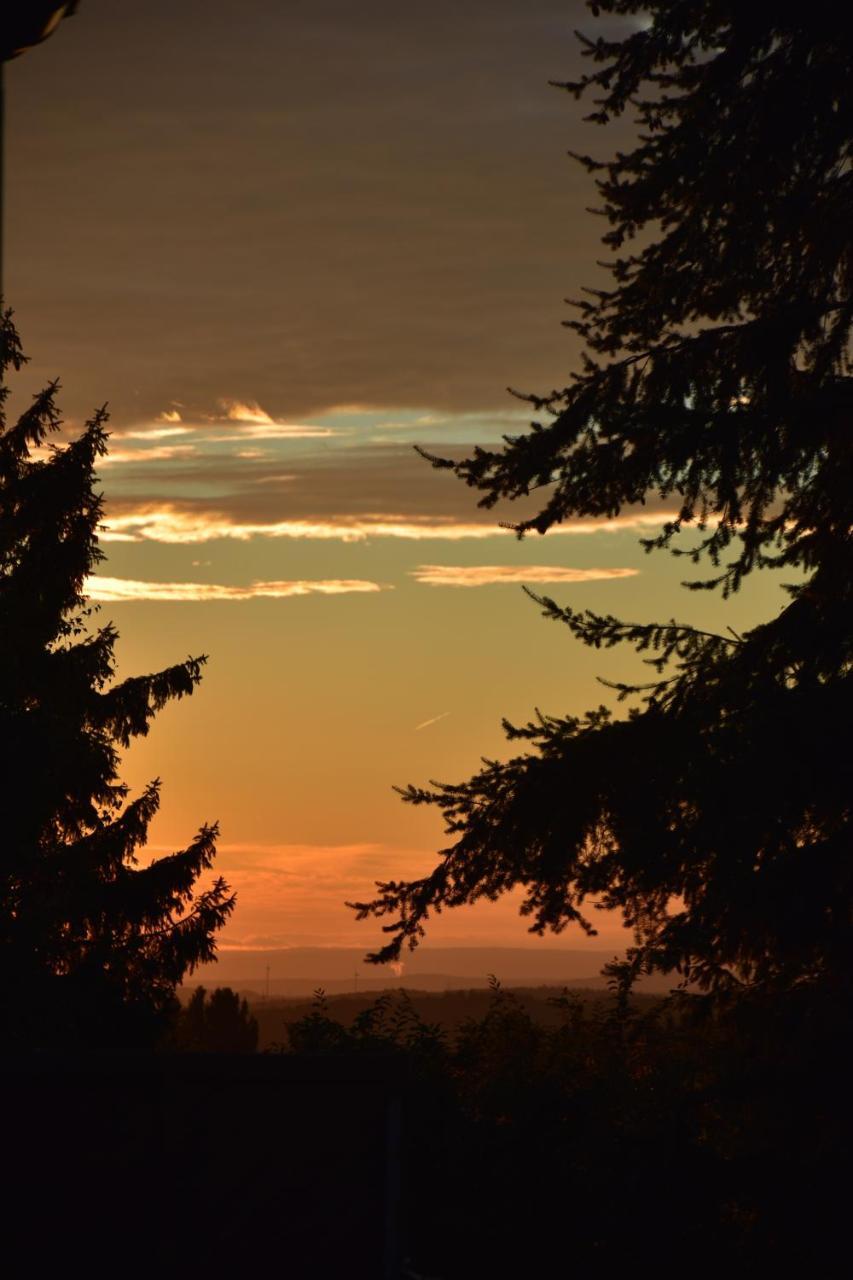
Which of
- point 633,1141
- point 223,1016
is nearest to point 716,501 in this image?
point 633,1141

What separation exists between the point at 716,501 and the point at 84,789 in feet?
52.4

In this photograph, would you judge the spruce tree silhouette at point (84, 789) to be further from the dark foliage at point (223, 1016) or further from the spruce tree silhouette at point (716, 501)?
the dark foliage at point (223, 1016)

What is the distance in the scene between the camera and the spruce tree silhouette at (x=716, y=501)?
1082 cm

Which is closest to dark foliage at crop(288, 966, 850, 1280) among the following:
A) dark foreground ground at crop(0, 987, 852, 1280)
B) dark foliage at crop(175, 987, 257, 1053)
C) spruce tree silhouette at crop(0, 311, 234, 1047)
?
dark foreground ground at crop(0, 987, 852, 1280)

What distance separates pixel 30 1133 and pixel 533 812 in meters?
5.56

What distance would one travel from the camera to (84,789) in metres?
24.6

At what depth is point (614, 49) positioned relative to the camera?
39.7ft

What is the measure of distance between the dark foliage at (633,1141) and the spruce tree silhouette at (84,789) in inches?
294

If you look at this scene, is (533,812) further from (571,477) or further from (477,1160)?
(477,1160)

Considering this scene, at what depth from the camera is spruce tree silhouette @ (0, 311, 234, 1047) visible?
72.3 ft

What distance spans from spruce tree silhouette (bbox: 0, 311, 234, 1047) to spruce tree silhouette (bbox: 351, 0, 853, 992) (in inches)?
454

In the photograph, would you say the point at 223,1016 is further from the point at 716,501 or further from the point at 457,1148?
the point at 716,501

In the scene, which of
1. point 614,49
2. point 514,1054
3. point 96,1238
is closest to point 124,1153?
point 96,1238

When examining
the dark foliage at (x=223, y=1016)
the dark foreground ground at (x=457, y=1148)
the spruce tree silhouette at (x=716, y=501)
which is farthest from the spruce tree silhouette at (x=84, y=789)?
the dark foliage at (x=223, y=1016)
